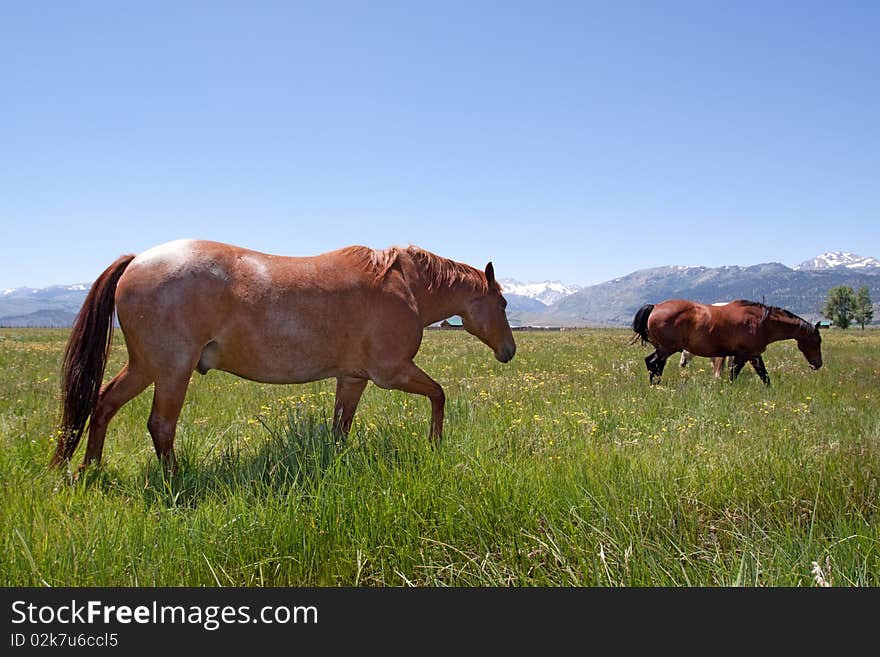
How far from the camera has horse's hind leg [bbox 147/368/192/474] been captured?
4.79 metres

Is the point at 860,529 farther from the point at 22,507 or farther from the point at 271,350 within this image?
the point at 22,507

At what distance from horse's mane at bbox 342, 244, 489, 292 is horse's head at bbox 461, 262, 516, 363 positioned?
13cm

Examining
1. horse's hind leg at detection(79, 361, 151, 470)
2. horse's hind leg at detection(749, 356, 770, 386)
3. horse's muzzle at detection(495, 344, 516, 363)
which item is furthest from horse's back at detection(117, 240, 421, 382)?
horse's hind leg at detection(749, 356, 770, 386)

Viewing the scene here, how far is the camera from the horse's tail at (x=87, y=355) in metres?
5.02

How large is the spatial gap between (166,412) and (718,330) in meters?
13.4

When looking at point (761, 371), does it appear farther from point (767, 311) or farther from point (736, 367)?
point (767, 311)

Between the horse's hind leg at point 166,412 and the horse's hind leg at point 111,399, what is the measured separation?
1.40 feet

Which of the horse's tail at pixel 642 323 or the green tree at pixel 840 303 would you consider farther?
the green tree at pixel 840 303

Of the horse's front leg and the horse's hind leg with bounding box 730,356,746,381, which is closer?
the horse's front leg

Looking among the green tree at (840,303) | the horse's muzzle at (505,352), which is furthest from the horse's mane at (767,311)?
Answer: the green tree at (840,303)

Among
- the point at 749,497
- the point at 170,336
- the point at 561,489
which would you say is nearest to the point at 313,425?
the point at 170,336

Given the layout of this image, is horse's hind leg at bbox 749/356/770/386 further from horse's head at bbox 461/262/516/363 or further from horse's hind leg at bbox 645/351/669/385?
horse's head at bbox 461/262/516/363

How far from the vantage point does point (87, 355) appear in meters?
5.16

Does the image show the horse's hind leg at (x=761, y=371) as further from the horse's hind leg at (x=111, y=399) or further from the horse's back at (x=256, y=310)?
the horse's hind leg at (x=111, y=399)
